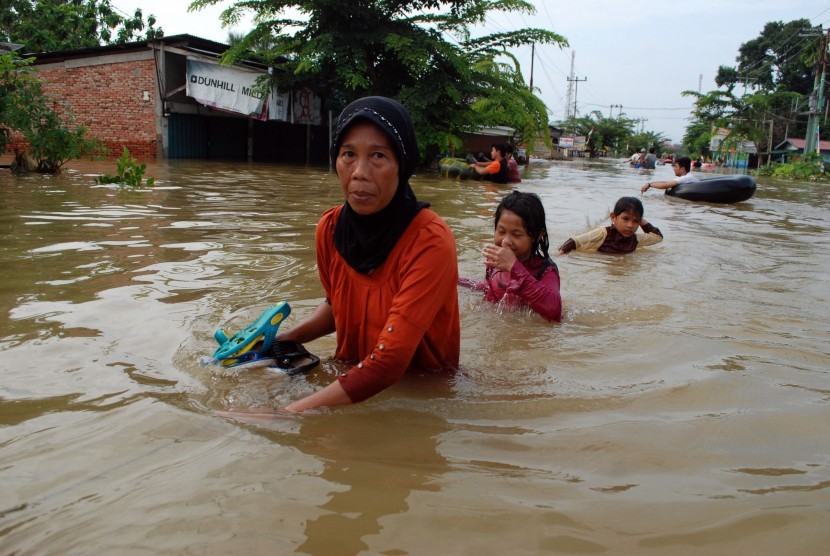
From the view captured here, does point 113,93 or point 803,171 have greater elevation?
point 113,93

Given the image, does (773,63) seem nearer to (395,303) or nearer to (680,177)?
(680,177)

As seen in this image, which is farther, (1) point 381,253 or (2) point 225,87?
(2) point 225,87

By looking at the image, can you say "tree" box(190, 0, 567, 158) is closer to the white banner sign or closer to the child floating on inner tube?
the white banner sign

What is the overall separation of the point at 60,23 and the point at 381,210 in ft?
86.7

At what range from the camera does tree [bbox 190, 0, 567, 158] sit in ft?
55.6

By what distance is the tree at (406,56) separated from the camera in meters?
16.9

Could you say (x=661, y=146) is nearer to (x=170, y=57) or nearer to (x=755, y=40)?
(x=755, y=40)

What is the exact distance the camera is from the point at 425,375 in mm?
2623

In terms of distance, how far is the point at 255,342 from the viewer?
8.32 ft

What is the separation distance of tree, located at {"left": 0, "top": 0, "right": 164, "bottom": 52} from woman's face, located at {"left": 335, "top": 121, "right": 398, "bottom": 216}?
24.1 meters

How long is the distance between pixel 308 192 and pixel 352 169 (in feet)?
28.8

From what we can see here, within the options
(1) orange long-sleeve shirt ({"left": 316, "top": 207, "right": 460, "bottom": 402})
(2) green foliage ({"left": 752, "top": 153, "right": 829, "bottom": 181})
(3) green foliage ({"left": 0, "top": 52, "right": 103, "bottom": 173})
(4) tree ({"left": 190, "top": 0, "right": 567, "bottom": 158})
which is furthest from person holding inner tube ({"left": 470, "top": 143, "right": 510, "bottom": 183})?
(2) green foliage ({"left": 752, "top": 153, "right": 829, "bottom": 181})

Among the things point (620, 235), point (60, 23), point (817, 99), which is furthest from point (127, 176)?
point (817, 99)

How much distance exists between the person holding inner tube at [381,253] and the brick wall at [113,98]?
16733 millimetres
